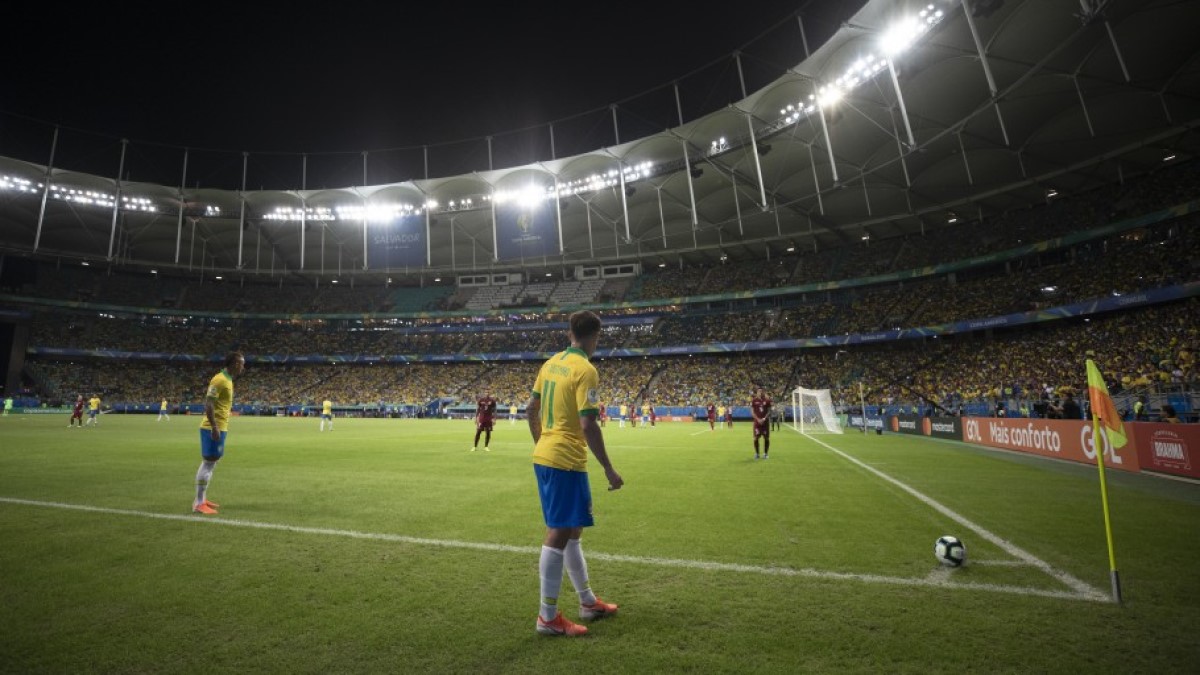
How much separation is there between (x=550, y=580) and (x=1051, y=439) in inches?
769

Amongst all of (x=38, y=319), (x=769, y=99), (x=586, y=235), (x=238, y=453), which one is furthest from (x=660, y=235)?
(x=38, y=319)

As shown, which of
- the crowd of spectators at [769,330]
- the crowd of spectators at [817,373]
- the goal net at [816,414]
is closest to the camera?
the crowd of spectators at [817,373]

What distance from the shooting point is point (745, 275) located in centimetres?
5703

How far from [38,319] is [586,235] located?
60.3 meters

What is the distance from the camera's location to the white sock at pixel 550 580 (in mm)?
3402

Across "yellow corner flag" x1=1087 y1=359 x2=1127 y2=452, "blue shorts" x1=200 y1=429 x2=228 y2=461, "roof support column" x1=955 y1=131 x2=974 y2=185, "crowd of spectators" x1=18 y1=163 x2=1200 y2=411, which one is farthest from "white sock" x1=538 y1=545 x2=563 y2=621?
"roof support column" x1=955 y1=131 x2=974 y2=185

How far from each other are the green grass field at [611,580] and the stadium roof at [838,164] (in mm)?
20206

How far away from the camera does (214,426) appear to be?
762 cm

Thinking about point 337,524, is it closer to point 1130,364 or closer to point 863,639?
point 863,639

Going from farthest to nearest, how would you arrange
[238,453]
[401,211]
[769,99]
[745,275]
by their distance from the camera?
[745,275], [401,211], [769,99], [238,453]

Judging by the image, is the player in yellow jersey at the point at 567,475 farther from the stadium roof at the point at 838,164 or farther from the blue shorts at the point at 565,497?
the stadium roof at the point at 838,164

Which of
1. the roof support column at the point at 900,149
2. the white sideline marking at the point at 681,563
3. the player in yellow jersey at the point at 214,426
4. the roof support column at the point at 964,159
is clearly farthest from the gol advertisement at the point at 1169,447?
the roof support column at the point at 964,159

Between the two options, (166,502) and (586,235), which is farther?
(586,235)

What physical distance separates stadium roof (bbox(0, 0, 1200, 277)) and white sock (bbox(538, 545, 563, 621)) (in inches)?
943
